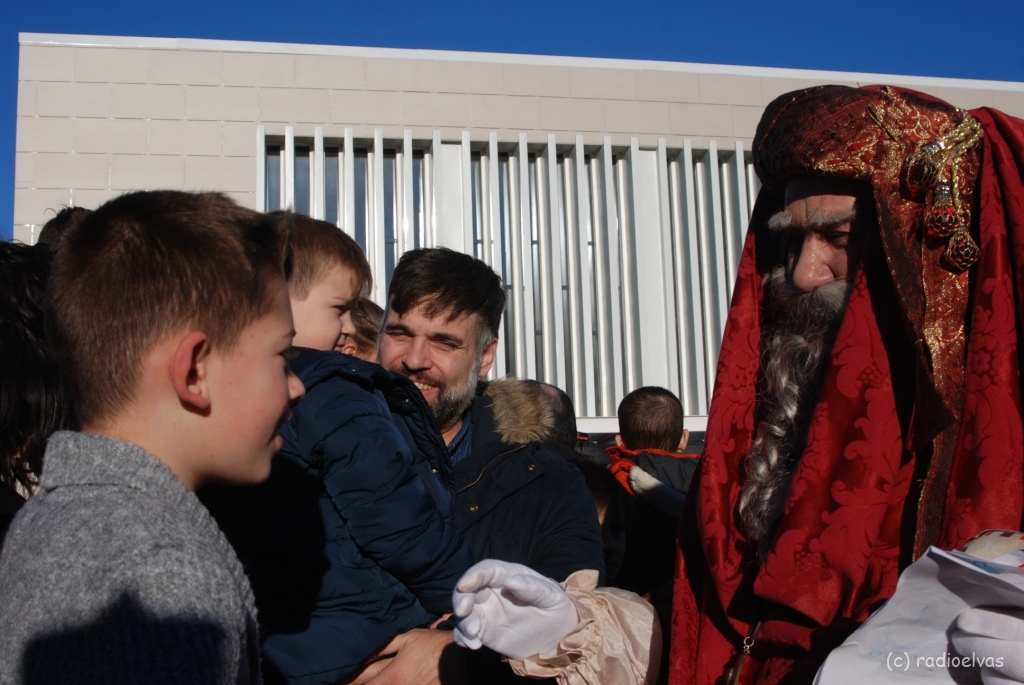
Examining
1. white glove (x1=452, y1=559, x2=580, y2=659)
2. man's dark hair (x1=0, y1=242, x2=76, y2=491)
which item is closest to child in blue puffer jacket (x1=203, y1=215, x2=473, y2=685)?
white glove (x1=452, y1=559, x2=580, y2=659)

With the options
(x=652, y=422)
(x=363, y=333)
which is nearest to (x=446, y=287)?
(x=363, y=333)

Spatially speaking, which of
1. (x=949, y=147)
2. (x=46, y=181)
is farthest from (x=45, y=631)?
(x=46, y=181)

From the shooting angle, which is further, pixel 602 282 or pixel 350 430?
pixel 602 282

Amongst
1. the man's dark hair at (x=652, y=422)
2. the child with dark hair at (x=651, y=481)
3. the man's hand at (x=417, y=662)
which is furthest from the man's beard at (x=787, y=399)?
the man's dark hair at (x=652, y=422)

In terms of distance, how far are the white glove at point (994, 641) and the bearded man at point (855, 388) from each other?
0.40 m

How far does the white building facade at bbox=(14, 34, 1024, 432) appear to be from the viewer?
776cm

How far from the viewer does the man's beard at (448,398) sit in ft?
9.18

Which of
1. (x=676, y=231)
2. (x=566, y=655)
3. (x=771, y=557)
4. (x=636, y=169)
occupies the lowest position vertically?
(x=566, y=655)

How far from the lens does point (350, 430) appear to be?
2.01 meters

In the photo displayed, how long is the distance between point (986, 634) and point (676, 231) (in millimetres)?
7513

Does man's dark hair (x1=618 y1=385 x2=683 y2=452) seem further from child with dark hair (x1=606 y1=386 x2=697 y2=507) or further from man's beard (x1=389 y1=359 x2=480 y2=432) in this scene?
man's beard (x1=389 y1=359 x2=480 y2=432)

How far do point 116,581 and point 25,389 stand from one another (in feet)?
3.27

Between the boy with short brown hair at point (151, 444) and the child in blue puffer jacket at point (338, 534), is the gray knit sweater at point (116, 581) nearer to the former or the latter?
the boy with short brown hair at point (151, 444)

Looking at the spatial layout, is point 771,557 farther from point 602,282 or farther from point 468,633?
point 602,282
